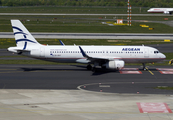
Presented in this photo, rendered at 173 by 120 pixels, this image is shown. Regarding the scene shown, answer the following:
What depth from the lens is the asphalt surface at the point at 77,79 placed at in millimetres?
33031

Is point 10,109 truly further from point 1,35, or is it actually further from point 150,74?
point 1,35

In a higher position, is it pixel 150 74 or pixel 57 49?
pixel 57 49

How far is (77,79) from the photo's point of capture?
3778 centimetres

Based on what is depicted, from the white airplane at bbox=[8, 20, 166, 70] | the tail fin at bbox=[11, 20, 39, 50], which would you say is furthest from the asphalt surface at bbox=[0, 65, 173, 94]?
the tail fin at bbox=[11, 20, 39, 50]

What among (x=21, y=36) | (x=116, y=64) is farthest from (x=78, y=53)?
(x=21, y=36)

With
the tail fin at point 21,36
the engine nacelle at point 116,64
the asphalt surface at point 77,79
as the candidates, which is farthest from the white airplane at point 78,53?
the asphalt surface at point 77,79

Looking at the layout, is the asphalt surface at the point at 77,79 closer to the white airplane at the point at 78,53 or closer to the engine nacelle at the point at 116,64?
the engine nacelle at the point at 116,64

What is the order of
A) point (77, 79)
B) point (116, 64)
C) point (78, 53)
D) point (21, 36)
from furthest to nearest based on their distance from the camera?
point (21, 36) < point (78, 53) < point (116, 64) < point (77, 79)

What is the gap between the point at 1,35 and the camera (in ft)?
275

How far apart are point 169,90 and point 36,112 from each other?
16905mm

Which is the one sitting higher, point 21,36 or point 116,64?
point 21,36

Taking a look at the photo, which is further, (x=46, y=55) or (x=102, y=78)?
(x=46, y=55)

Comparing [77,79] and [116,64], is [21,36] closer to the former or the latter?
[77,79]

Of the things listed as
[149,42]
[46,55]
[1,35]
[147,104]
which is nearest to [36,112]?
[147,104]
